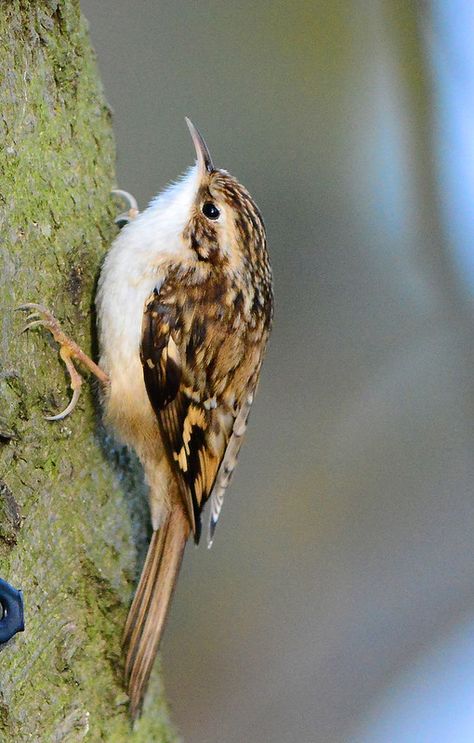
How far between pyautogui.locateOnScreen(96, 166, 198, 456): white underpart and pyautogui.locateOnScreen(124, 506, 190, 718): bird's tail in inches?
8.6

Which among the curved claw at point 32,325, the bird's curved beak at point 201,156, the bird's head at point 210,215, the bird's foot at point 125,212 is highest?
the bird's curved beak at point 201,156

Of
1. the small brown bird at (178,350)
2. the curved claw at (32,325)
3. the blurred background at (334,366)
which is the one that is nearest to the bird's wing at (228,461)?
the small brown bird at (178,350)

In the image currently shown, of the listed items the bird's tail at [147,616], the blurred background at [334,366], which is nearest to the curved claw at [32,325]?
the bird's tail at [147,616]

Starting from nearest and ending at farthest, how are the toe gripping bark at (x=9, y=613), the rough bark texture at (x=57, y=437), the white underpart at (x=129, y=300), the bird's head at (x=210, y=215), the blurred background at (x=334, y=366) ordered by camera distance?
the toe gripping bark at (x=9, y=613) < the rough bark texture at (x=57, y=437) < the white underpart at (x=129, y=300) < the bird's head at (x=210, y=215) < the blurred background at (x=334, y=366)

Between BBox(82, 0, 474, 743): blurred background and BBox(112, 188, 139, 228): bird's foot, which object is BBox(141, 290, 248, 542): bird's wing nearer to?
BBox(112, 188, 139, 228): bird's foot

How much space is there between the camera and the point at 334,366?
2.78 m

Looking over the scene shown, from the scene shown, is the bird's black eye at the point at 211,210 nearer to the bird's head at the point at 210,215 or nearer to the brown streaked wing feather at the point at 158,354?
the bird's head at the point at 210,215

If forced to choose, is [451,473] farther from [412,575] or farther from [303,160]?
[303,160]

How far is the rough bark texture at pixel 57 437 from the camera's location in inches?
54.2

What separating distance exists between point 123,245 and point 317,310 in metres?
1.31

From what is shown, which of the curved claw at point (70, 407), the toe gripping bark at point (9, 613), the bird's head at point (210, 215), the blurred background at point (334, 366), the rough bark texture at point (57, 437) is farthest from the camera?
the blurred background at point (334, 366)

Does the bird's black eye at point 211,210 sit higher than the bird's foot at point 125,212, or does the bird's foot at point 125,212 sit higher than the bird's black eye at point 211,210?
the bird's black eye at point 211,210

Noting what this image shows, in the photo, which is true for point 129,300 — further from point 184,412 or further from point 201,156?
point 201,156

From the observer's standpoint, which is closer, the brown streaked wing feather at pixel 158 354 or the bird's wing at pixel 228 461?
the brown streaked wing feather at pixel 158 354
